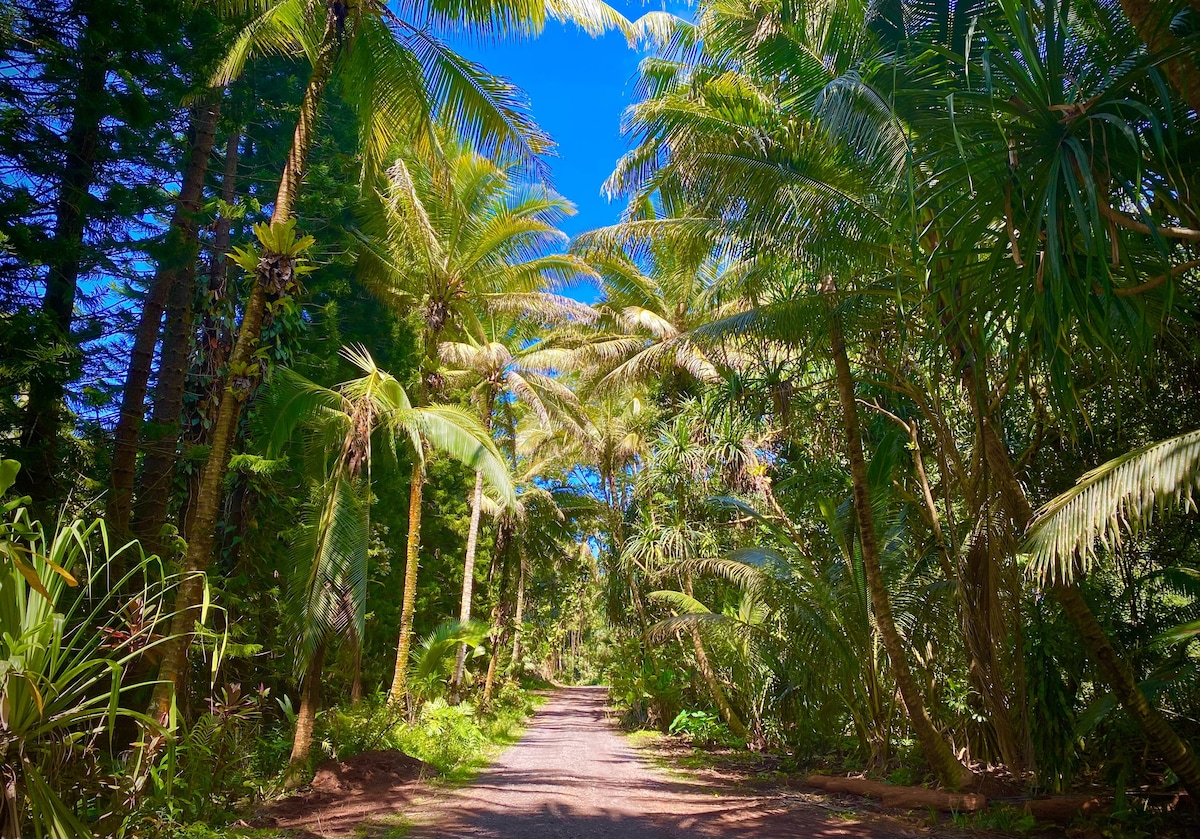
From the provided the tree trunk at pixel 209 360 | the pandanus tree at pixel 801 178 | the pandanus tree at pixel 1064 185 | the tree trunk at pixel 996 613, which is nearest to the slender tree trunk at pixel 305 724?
the tree trunk at pixel 209 360

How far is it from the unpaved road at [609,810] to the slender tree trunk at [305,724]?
1.42 meters

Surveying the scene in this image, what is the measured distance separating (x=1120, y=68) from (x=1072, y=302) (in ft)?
8.24

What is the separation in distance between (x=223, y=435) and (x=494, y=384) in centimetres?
1116

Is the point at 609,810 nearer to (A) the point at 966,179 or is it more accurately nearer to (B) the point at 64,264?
(A) the point at 966,179

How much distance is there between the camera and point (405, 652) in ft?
37.3

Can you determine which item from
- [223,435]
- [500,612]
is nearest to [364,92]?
[223,435]

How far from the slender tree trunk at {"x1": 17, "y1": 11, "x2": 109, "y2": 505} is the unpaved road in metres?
4.70

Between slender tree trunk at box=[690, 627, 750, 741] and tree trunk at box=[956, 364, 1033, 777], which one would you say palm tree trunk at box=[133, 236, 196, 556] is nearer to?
tree trunk at box=[956, 364, 1033, 777]

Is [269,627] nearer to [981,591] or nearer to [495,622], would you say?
[981,591]

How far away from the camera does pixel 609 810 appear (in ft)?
24.7

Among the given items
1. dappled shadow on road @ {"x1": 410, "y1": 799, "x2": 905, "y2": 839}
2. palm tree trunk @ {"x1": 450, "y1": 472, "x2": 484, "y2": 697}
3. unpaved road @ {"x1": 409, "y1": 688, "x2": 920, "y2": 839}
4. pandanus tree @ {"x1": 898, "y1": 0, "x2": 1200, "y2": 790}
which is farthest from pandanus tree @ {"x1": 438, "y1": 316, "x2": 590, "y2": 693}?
pandanus tree @ {"x1": 898, "y1": 0, "x2": 1200, "y2": 790}

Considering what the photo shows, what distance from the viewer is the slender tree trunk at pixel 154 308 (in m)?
7.49

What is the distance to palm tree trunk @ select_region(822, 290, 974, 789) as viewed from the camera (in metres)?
7.65

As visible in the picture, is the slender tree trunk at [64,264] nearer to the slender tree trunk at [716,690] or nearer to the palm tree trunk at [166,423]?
the palm tree trunk at [166,423]
